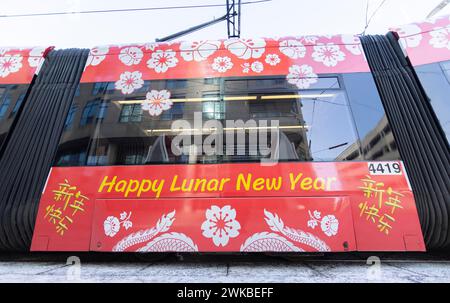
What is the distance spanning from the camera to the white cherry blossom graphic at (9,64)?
2.58m

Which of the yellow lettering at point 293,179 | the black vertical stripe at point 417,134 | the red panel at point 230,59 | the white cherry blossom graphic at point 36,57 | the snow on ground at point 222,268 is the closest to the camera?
the snow on ground at point 222,268

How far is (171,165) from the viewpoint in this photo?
2.16 meters

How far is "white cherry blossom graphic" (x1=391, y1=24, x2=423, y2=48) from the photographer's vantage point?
7.77ft

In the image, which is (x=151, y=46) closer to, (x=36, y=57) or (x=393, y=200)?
(x=36, y=57)

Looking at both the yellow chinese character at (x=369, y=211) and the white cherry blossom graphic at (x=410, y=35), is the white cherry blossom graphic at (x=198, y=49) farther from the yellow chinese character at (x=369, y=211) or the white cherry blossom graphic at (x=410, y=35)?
the yellow chinese character at (x=369, y=211)

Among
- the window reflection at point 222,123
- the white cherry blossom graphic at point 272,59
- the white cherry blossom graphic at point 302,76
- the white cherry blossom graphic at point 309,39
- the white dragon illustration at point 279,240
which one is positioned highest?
the white cherry blossom graphic at point 309,39

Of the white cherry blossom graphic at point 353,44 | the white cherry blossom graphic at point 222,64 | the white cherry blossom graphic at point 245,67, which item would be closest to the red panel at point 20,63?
the white cherry blossom graphic at point 222,64

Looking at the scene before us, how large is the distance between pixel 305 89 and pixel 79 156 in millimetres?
2500

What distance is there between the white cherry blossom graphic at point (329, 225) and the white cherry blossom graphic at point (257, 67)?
1.68 metres

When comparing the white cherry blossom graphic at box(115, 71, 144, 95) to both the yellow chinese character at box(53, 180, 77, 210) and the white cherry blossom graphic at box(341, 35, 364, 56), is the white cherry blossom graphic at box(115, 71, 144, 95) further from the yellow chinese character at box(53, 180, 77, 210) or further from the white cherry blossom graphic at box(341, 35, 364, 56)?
the white cherry blossom graphic at box(341, 35, 364, 56)

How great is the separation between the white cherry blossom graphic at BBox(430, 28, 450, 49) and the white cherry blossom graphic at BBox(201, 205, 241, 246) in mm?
2818

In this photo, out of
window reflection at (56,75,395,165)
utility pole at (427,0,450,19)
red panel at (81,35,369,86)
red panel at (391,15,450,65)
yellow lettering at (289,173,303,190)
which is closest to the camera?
yellow lettering at (289,173,303,190)

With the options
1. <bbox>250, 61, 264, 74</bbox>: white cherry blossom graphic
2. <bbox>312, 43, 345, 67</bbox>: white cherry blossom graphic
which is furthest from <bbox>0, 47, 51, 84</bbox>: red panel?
<bbox>312, 43, 345, 67</bbox>: white cherry blossom graphic
